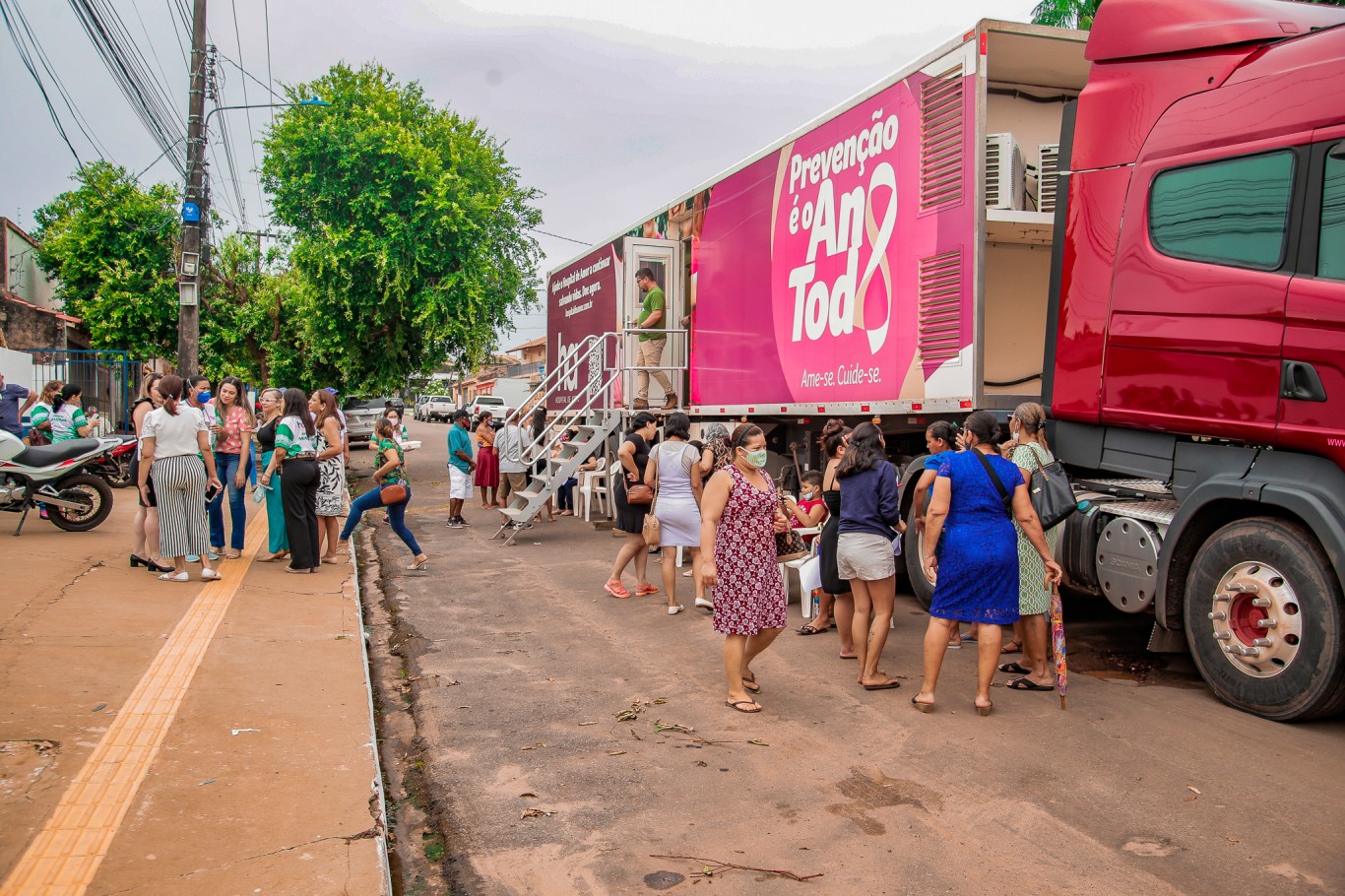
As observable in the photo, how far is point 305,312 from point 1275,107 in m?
18.1

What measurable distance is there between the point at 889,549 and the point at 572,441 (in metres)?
7.87

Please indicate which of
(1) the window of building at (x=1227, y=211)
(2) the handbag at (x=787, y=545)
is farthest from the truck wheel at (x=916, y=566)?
(1) the window of building at (x=1227, y=211)

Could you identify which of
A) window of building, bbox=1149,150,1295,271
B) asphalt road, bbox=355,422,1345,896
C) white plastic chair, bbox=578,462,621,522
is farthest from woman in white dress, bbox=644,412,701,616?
white plastic chair, bbox=578,462,621,522

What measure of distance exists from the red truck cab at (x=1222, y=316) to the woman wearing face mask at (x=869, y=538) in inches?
58.8

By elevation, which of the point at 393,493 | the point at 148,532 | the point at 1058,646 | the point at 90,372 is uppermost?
the point at 90,372

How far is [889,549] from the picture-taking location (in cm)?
581

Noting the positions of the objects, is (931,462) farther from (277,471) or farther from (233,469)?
(233,469)

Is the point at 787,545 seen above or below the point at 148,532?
above

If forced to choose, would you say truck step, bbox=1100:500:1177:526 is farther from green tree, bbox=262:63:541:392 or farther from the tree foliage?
green tree, bbox=262:63:541:392

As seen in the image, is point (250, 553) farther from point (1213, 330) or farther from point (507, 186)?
point (507, 186)

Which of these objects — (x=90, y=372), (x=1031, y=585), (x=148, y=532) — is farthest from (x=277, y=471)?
(x=90, y=372)

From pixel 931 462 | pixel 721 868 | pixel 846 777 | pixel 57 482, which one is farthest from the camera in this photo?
pixel 57 482

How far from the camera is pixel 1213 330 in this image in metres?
5.37

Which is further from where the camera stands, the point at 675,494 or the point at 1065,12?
the point at 1065,12
